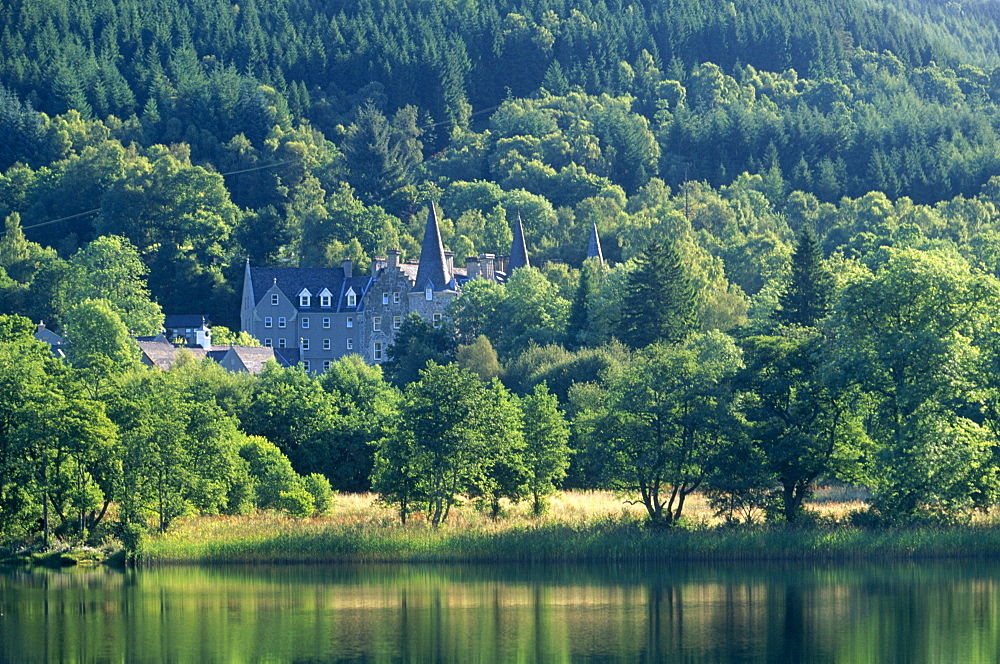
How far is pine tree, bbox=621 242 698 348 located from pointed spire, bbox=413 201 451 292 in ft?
125

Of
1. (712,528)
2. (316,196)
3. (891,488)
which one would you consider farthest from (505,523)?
(316,196)

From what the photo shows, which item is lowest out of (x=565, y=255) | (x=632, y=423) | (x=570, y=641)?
(x=570, y=641)

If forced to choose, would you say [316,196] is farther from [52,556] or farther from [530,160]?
[52,556]

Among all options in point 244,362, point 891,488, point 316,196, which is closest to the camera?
point 891,488

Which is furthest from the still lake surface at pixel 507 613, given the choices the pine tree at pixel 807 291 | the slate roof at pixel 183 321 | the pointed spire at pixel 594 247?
the pointed spire at pixel 594 247

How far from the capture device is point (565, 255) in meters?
165

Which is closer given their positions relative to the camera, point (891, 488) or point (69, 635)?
point (69, 635)

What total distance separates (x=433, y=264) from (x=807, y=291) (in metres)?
47.6

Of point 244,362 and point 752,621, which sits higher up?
point 244,362

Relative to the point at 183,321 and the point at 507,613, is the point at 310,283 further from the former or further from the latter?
the point at 507,613

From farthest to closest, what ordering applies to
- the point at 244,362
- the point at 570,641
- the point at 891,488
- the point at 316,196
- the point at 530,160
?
the point at 530,160
the point at 316,196
the point at 244,362
the point at 891,488
the point at 570,641

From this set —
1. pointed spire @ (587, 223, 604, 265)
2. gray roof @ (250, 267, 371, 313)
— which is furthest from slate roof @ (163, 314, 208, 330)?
pointed spire @ (587, 223, 604, 265)

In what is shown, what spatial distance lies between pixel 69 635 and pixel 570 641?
44.1 ft

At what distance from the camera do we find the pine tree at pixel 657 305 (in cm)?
10056
